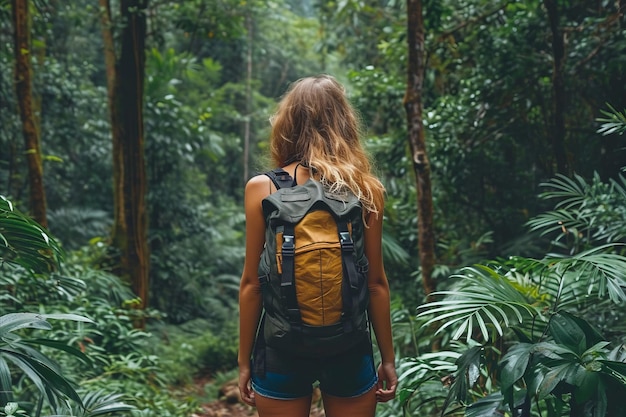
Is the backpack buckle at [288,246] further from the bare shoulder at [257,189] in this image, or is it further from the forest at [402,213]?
the forest at [402,213]

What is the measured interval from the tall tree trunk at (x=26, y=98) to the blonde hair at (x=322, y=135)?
12.4 ft

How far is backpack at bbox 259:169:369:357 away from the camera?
2021mm

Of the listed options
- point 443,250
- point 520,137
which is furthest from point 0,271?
point 520,137

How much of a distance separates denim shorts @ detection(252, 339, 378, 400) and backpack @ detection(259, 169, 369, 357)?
0.07 m

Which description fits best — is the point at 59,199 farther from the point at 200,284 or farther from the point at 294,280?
the point at 294,280

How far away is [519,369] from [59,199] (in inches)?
393

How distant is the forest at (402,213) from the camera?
8.16 feet

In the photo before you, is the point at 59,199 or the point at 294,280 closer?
the point at 294,280

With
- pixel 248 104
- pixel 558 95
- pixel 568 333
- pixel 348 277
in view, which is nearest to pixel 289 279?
pixel 348 277

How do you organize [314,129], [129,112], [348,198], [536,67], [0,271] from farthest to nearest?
[129,112] → [536,67] → [0,271] → [314,129] → [348,198]

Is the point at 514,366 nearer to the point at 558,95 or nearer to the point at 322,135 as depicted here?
the point at 322,135

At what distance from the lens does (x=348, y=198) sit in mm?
2152

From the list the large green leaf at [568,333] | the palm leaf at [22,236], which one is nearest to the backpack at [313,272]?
the large green leaf at [568,333]

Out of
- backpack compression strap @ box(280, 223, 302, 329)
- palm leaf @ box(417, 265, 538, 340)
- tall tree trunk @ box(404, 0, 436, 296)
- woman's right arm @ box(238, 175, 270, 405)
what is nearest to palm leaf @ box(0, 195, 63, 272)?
woman's right arm @ box(238, 175, 270, 405)
